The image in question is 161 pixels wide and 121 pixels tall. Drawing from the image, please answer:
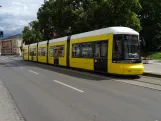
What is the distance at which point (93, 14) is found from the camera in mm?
36656

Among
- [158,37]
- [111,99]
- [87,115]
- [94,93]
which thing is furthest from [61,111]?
[158,37]

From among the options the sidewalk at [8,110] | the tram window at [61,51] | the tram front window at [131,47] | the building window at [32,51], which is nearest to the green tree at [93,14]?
the building window at [32,51]

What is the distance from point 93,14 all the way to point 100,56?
1647cm

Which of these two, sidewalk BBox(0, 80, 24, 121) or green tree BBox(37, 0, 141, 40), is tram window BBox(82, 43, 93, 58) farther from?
green tree BBox(37, 0, 141, 40)

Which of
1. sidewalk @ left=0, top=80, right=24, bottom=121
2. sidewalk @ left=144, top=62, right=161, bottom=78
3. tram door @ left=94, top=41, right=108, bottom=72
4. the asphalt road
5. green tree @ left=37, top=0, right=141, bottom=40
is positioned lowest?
sidewalk @ left=0, top=80, right=24, bottom=121

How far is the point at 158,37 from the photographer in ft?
202

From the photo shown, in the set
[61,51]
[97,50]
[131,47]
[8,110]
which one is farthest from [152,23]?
[8,110]

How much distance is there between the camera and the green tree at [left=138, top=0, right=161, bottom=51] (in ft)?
202

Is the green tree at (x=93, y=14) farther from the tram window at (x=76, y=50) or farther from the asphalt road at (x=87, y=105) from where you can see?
the asphalt road at (x=87, y=105)

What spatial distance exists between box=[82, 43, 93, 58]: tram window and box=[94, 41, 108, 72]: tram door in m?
0.94

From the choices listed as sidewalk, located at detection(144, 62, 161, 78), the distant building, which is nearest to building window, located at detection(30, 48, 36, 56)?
sidewalk, located at detection(144, 62, 161, 78)

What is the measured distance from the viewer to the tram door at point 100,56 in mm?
20266

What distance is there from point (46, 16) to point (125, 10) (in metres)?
25.5

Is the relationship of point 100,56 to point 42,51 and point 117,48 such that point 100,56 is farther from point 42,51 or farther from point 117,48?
point 42,51
